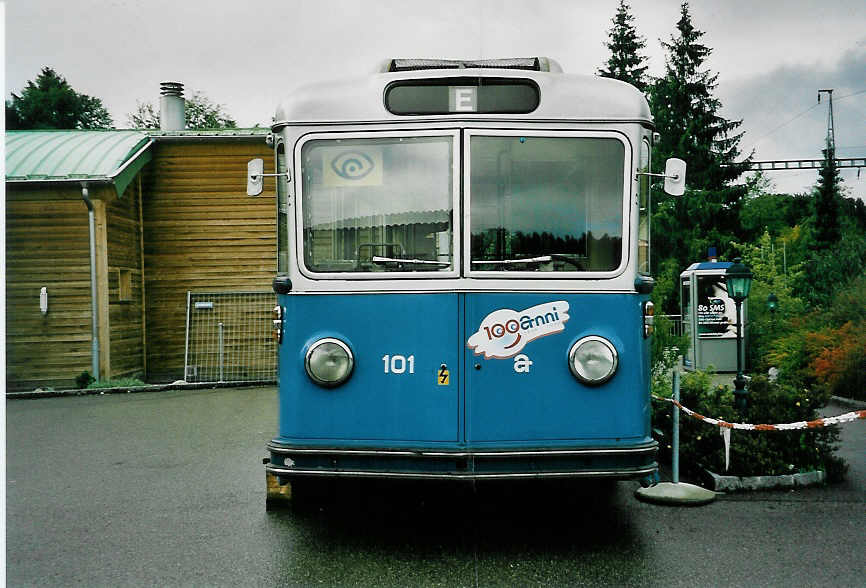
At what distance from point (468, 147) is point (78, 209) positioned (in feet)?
47.9

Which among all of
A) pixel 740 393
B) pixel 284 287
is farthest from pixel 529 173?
pixel 740 393

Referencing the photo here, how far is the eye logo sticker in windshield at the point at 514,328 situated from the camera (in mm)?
5473

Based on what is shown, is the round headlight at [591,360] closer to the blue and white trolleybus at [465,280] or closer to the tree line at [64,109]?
the blue and white trolleybus at [465,280]

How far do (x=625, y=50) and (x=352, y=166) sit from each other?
39.9 meters

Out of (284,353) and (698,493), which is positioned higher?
(284,353)

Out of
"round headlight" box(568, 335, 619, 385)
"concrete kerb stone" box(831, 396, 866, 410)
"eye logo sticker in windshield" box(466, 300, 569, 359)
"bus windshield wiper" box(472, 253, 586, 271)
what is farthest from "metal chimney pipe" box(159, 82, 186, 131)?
"round headlight" box(568, 335, 619, 385)

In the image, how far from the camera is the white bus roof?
18.3 feet

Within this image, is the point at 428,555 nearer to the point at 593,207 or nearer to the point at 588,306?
the point at 588,306

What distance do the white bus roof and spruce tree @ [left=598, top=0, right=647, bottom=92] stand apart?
126 ft

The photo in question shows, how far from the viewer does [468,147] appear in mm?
5551

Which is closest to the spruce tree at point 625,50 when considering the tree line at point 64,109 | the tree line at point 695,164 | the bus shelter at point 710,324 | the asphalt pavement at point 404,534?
the tree line at point 695,164

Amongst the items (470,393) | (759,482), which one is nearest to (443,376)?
(470,393)

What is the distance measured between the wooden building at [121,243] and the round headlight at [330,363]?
44.2 ft

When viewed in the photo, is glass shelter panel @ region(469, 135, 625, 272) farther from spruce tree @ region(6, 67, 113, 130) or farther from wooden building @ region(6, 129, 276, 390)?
spruce tree @ region(6, 67, 113, 130)
